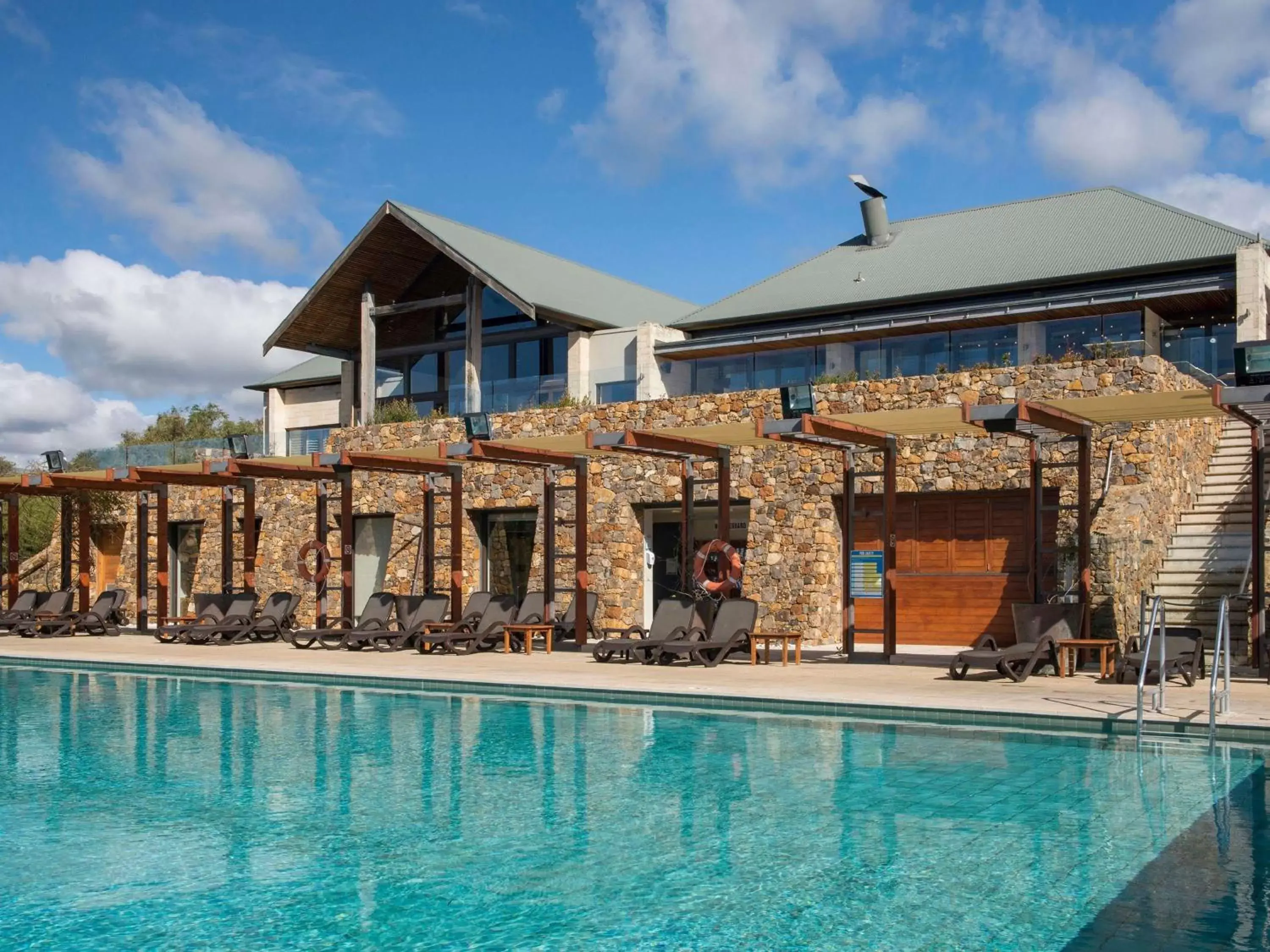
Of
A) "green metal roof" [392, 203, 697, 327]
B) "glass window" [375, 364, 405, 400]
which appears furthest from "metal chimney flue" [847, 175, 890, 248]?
"glass window" [375, 364, 405, 400]

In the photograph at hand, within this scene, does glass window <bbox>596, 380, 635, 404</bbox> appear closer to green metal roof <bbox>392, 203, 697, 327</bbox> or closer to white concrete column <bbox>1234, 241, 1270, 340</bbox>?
green metal roof <bbox>392, 203, 697, 327</bbox>

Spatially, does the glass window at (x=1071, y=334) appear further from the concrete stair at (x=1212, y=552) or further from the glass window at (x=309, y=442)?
the glass window at (x=309, y=442)

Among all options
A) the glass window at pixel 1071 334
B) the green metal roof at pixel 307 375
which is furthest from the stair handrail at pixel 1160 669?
the green metal roof at pixel 307 375

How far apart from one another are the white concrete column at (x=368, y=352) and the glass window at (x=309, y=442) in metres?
1.75

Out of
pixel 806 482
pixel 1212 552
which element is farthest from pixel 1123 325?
pixel 806 482

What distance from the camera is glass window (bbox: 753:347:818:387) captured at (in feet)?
68.7

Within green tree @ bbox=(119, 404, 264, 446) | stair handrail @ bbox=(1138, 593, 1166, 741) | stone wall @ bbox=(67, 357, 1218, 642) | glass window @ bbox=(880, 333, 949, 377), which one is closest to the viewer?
stair handrail @ bbox=(1138, 593, 1166, 741)

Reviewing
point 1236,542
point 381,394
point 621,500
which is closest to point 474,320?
point 381,394

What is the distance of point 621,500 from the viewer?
2044cm

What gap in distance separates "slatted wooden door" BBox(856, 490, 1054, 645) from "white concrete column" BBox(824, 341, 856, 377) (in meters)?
4.93

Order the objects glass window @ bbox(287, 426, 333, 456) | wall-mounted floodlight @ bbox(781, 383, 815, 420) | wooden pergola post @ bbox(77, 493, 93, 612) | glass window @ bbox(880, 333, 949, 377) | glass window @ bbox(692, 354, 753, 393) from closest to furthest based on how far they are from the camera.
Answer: wall-mounted floodlight @ bbox(781, 383, 815, 420) → glass window @ bbox(880, 333, 949, 377) → glass window @ bbox(692, 354, 753, 393) → wooden pergola post @ bbox(77, 493, 93, 612) → glass window @ bbox(287, 426, 333, 456)

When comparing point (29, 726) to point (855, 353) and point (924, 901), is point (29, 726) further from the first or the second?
point (855, 353)

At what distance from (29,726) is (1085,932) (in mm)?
9381

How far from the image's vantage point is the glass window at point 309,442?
81.4 feet
